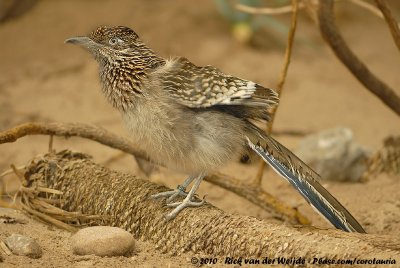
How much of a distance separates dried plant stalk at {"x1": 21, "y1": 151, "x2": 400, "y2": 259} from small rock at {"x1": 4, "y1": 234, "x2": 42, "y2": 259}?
514 millimetres

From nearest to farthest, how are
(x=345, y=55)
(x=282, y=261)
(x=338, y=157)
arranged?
(x=282, y=261)
(x=345, y=55)
(x=338, y=157)

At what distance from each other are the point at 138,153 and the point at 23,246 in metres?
1.37

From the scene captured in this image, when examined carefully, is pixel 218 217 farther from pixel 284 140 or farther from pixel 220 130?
pixel 284 140

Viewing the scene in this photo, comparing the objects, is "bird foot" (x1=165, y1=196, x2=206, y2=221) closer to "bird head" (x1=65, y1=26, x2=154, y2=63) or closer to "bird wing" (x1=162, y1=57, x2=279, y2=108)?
"bird wing" (x1=162, y1=57, x2=279, y2=108)

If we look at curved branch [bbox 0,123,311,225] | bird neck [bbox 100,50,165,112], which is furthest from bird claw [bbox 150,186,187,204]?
curved branch [bbox 0,123,311,225]

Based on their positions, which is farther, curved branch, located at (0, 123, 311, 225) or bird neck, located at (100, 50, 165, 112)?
curved branch, located at (0, 123, 311, 225)

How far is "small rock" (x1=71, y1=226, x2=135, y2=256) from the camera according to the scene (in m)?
3.31

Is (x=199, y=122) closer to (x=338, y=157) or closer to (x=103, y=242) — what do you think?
(x=103, y=242)

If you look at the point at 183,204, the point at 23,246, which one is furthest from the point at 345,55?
the point at 23,246

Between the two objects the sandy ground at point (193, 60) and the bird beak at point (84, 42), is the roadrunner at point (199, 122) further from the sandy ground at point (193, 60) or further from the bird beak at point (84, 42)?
the sandy ground at point (193, 60)

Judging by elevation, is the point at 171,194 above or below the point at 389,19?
below

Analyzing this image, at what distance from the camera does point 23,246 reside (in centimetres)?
332

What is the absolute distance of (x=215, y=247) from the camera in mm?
3363

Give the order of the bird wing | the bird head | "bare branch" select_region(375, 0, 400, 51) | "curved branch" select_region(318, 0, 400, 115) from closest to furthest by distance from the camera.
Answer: the bird wing → the bird head → "bare branch" select_region(375, 0, 400, 51) → "curved branch" select_region(318, 0, 400, 115)
